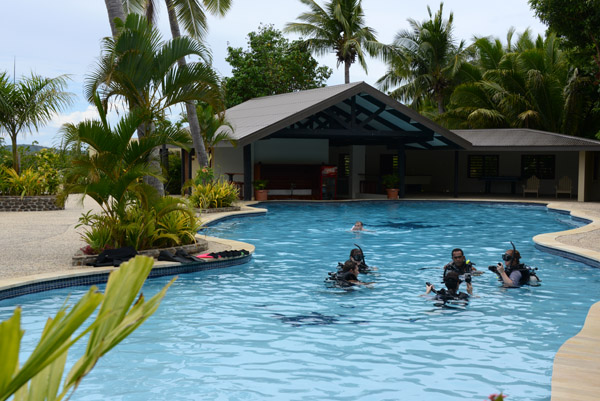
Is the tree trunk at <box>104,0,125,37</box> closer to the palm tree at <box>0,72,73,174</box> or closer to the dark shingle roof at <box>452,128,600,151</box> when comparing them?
the palm tree at <box>0,72,73,174</box>

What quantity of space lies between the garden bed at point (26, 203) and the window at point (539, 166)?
22.8 meters

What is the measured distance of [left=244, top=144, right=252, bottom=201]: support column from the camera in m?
27.0

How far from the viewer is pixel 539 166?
33.3 metres

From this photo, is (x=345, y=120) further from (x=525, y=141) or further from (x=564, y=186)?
(x=564, y=186)

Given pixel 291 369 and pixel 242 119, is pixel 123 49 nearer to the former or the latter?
pixel 291 369

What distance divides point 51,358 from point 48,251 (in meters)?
12.9

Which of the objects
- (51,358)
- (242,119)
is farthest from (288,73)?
(51,358)

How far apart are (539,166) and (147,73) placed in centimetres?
2532

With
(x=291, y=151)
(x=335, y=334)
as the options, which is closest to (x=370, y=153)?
(x=291, y=151)

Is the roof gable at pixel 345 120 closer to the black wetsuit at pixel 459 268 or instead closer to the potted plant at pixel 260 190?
the potted plant at pixel 260 190

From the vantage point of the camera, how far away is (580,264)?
1276 centimetres

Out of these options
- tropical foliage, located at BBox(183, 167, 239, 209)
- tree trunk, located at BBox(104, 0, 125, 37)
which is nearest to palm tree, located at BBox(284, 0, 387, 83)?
tropical foliage, located at BBox(183, 167, 239, 209)

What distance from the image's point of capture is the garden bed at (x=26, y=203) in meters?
22.1

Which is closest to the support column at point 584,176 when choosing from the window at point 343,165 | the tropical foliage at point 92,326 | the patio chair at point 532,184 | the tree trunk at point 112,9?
the patio chair at point 532,184
